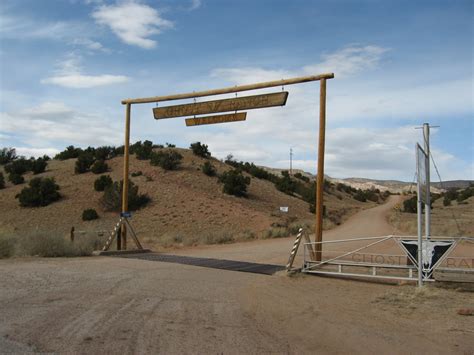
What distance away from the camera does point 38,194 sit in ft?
138

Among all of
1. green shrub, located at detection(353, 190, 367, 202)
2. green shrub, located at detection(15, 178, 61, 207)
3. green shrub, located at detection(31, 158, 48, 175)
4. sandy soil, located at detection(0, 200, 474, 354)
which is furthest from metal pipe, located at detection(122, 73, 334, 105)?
green shrub, located at detection(353, 190, 367, 202)

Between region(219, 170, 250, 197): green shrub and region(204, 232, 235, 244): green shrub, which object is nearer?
region(204, 232, 235, 244): green shrub

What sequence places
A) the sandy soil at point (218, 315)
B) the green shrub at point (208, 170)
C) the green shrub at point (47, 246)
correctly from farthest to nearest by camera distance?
the green shrub at point (208, 170)
the green shrub at point (47, 246)
the sandy soil at point (218, 315)

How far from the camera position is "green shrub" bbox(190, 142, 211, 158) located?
59009mm

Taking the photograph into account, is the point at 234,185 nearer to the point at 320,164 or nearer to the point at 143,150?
the point at 143,150

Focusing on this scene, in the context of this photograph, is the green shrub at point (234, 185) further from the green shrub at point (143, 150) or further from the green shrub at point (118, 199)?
the green shrub at point (143, 150)

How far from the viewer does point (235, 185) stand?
157 feet

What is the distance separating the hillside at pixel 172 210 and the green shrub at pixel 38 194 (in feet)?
1.98

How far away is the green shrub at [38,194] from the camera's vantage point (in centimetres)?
4181

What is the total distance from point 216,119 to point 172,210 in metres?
23.7

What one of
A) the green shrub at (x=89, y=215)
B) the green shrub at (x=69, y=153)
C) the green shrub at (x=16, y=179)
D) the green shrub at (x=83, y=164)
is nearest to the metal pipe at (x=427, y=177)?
the green shrub at (x=89, y=215)

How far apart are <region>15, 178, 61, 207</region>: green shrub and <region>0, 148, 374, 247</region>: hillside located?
605 millimetres

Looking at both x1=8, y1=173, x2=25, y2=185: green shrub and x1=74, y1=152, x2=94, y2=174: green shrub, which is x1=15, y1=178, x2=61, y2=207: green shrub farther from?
x1=74, y1=152, x2=94, y2=174: green shrub

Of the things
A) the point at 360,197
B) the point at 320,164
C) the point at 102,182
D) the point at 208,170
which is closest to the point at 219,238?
the point at 320,164
